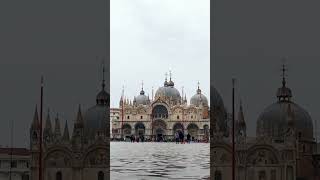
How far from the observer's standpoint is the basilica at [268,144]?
636cm

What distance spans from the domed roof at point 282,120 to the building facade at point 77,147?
1.92 metres

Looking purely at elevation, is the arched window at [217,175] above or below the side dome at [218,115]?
below

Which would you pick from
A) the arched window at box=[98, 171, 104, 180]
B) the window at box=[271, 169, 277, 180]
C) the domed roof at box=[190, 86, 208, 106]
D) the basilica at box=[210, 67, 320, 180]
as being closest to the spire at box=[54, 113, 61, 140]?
the arched window at box=[98, 171, 104, 180]

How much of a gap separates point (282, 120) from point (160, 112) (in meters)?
31.1

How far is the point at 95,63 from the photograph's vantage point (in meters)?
6.46

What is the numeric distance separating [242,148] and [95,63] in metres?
2.03

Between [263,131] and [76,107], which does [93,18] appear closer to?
[76,107]

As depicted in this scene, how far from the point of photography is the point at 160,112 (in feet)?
125

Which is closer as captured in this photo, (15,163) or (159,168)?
(15,163)

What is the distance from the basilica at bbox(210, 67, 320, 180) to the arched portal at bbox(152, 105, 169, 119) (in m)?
30.1

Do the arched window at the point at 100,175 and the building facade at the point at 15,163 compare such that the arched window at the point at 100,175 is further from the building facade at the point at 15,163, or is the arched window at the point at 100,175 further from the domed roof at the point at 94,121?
the building facade at the point at 15,163

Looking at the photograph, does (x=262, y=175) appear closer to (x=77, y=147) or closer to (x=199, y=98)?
(x=77, y=147)

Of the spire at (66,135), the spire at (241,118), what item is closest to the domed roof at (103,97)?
the spire at (66,135)

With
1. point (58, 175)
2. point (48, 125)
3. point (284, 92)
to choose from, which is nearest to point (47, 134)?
point (48, 125)
